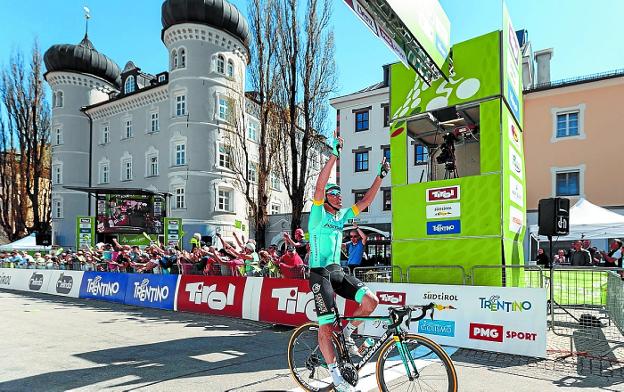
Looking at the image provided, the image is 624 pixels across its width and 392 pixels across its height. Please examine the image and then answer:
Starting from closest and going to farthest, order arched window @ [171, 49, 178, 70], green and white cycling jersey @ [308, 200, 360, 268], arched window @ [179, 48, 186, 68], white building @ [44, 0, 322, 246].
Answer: green and white cycling jersey @ [308, 200, 360, 268] < white building @ [44, 0, 322, 246] < arched window @ [179, 48, 186, 68] < arched window @ [171, 49, 178, 70]

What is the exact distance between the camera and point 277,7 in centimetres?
2261

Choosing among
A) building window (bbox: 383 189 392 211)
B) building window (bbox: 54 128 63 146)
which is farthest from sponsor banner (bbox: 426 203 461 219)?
building window (bbox: 54 128 63 146)

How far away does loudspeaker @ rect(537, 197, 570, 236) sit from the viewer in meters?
8.06

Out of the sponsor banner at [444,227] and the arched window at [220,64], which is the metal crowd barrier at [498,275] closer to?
the sponsor banner at [444,227]

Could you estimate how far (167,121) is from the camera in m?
37.2

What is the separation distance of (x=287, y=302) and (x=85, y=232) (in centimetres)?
2031

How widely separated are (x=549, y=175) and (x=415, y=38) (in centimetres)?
2200

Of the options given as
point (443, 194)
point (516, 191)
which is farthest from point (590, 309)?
point (443, 194)

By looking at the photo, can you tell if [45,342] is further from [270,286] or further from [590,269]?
[590,269]

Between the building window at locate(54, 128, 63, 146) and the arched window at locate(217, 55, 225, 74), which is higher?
the arched window at locate(217, 55, 225, 74)

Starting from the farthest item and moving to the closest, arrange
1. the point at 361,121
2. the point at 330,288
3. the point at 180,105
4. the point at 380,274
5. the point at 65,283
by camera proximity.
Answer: the point at 180,105 → the point at 361,121 → the point at 65,283 → the point at 380,274 → the point at 330,288

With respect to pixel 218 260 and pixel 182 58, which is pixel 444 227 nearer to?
pixel 218 260

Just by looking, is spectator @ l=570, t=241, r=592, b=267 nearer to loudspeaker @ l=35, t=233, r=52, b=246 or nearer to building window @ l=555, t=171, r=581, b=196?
building window @ l=555, t=171, r=581, b=196

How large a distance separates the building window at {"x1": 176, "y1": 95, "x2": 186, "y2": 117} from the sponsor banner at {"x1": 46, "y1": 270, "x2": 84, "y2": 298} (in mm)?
18388
